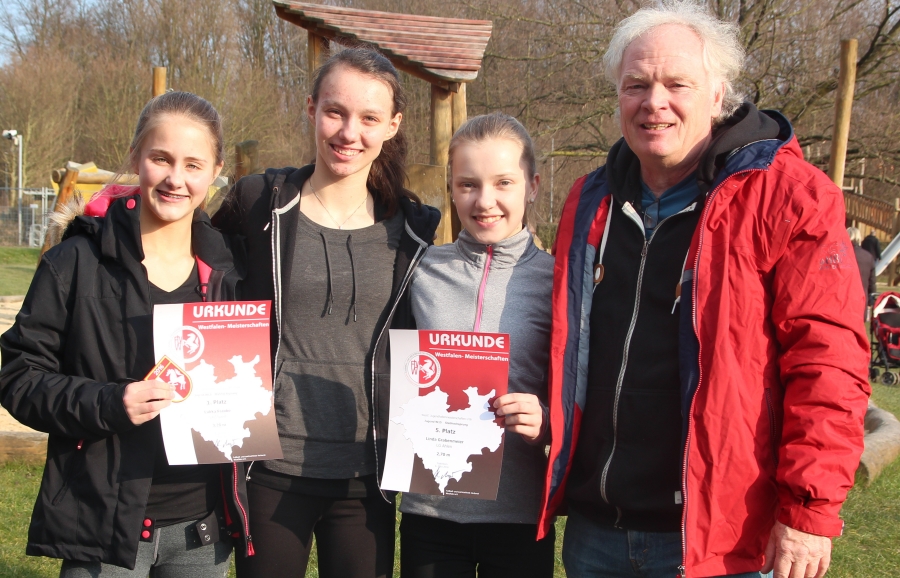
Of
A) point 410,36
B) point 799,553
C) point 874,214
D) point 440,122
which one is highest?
point 874,214

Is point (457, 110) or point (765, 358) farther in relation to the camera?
point (457, 110)

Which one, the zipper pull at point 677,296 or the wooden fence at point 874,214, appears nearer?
the zipper pull at point 677,296

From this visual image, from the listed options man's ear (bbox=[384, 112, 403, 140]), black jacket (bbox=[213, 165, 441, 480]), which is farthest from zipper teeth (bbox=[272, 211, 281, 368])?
man's ear (bbox=[384, 112, 403, 140])

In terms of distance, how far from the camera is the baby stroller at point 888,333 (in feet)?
34.7

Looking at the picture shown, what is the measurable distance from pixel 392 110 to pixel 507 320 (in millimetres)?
840

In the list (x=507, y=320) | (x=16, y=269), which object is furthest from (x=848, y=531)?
(x=16, y=269)

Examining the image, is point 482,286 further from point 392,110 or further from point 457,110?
point 457,110

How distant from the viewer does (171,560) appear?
2.41 meters

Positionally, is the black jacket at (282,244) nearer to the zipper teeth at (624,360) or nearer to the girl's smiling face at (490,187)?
the girl's smiling face at (490,187)

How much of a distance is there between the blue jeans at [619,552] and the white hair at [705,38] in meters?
1.24

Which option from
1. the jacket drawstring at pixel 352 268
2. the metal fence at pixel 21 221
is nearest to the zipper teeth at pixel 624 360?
the jacket drawstring at pixel 352 268

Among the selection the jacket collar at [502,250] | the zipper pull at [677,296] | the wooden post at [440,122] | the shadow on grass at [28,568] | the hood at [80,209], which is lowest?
the shadow on grass at [28,568]

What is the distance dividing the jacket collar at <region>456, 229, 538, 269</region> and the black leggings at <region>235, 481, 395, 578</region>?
84 cm

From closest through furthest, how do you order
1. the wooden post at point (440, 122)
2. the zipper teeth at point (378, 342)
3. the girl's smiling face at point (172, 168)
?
the girl's smiling face at point (172, 168)
the zipper teeth at point (378, 342)
the wooden post at point (440, 122)
